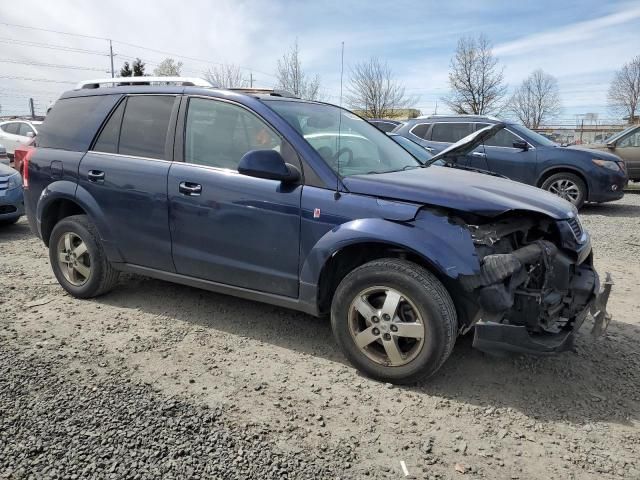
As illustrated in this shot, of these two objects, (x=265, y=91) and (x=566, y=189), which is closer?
(x=265, y=91)

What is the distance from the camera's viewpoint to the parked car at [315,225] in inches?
119

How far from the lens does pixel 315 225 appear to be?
3322 millimetres

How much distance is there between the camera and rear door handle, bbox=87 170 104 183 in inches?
165

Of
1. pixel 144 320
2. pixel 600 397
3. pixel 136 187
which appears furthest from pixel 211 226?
pixel 600 397

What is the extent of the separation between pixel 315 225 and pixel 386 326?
794 mm

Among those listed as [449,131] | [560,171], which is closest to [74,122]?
[449,131]

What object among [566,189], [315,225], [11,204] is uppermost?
[315,225]

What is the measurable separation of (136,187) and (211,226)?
79 centimetres

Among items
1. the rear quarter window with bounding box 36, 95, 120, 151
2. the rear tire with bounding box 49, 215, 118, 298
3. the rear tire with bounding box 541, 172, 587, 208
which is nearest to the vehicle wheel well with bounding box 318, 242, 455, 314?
the rear tire with bounding box 49, 215, 118, 298

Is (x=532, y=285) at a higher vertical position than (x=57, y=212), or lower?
lower

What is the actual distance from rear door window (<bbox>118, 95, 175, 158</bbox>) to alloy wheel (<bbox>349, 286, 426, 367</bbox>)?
2.03 m

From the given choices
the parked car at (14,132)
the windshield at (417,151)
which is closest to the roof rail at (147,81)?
the windshield at (417,151)

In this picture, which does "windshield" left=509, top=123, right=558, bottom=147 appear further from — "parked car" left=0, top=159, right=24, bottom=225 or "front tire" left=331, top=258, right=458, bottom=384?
"parked car" left=0, top=159, right=24, bottom=225

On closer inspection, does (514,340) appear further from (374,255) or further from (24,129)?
A: (24,129)
